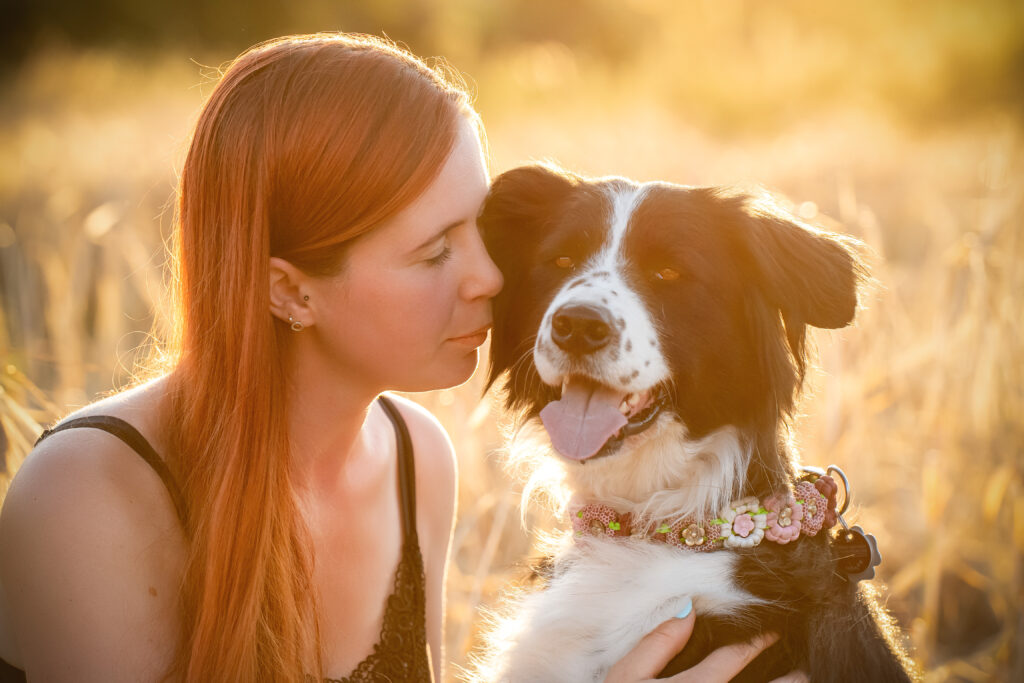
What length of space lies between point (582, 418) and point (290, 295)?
0.88 meters

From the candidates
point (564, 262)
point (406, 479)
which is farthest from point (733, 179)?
point (406, 479)

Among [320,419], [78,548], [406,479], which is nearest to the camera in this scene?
[78,548]

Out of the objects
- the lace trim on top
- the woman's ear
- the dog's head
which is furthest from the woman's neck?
the dog's head

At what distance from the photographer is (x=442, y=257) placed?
8.23ft

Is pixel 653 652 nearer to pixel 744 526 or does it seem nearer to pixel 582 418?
pixel 744 526

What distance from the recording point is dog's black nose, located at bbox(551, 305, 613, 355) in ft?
7.66

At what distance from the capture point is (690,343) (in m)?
2.53

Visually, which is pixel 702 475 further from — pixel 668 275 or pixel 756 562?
pixel 668 275

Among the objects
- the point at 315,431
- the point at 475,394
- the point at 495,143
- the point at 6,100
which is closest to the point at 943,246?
the point at 475,394

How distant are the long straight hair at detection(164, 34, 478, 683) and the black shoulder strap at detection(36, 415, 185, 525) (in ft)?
0.13

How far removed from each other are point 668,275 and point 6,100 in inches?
524

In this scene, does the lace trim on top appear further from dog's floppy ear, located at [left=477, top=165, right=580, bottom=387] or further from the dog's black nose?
the dog's black nose

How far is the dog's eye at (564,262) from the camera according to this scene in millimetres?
2725

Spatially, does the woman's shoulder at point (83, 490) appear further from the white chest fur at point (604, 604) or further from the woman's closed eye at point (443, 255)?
the white chest fur at point (604, 604)
